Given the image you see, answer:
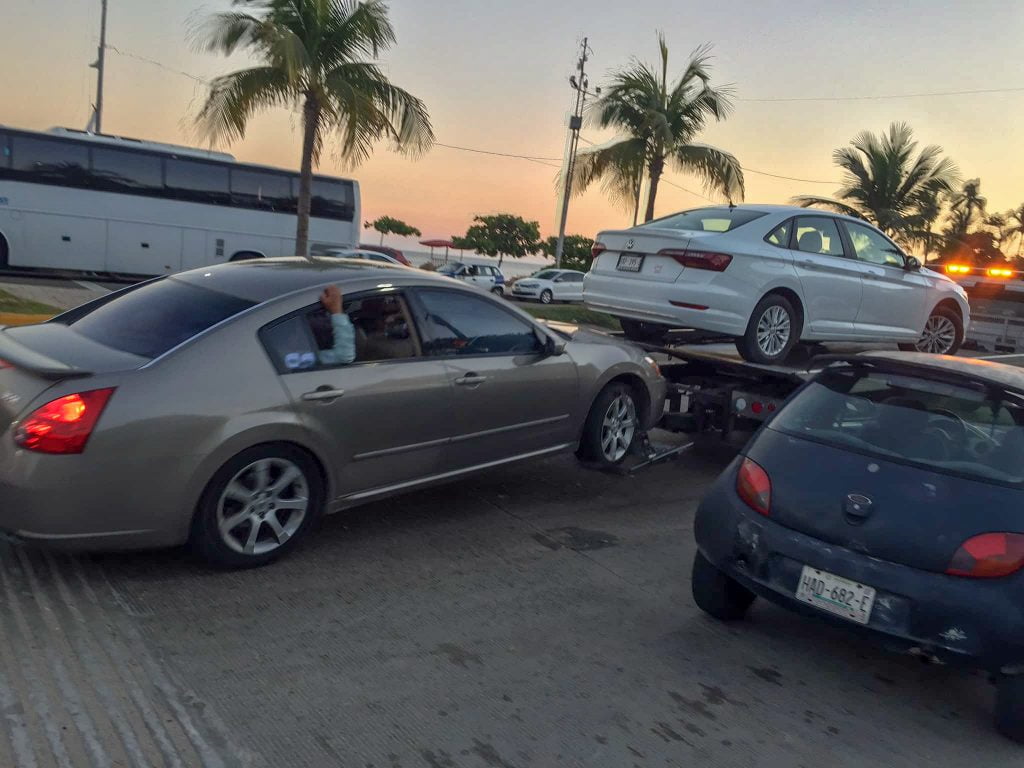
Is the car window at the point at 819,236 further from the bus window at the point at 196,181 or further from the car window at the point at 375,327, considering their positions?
the bus window at the point at 196,181

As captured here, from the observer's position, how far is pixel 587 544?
5234 millimetres

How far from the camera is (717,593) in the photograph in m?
4.22

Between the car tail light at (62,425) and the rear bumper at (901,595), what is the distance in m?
2.82

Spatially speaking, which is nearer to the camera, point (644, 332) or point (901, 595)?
point (901, 595)

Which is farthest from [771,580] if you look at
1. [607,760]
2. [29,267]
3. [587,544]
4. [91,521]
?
[29,267]

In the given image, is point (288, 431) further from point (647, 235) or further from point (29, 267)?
point (29, 267)

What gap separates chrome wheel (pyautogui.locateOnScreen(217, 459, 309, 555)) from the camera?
168 inches

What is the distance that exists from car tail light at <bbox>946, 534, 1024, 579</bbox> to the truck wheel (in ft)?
3.33

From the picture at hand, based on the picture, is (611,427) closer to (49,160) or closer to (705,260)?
(705,260)

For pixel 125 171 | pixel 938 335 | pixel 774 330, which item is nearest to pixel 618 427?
pixel 774 330

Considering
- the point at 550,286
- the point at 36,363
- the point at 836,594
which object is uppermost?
the point at 36,363

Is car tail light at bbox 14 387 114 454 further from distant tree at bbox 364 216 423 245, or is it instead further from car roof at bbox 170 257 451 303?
distant tree at bbox 364 216 423 245

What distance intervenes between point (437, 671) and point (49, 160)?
20159 millimetres

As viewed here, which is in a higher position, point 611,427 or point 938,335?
point 938,335
